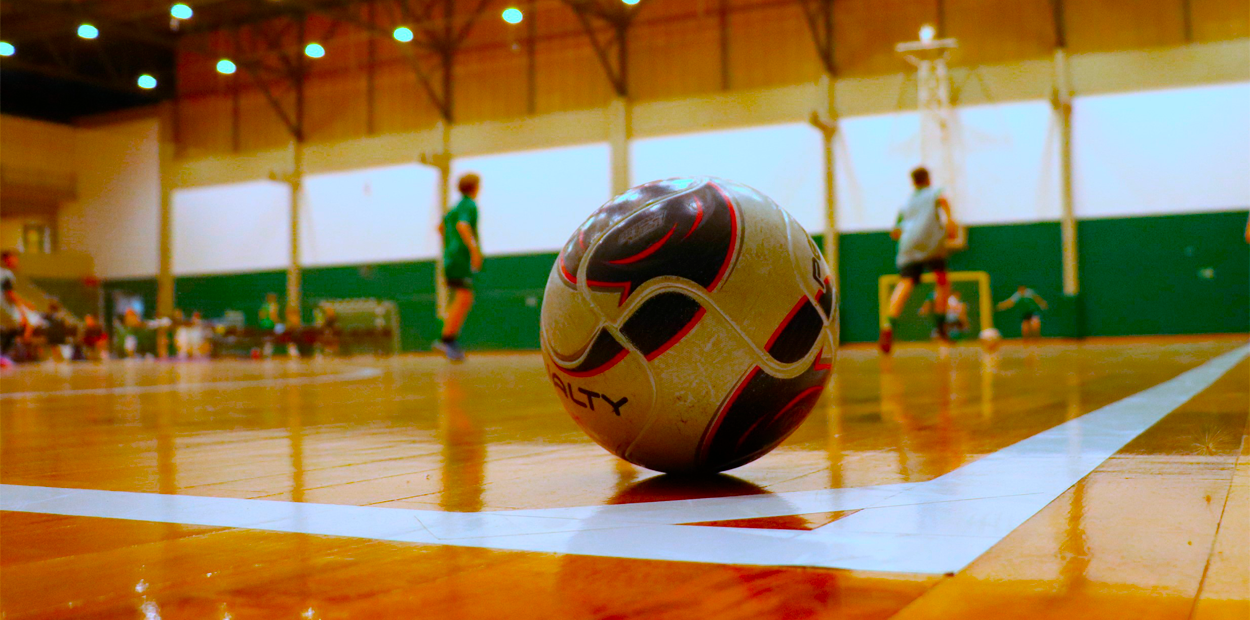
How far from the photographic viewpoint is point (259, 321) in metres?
26.0

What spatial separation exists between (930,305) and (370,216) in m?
13.3

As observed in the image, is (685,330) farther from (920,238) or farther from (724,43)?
(724,43)

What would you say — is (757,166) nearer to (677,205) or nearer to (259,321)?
(259,321)

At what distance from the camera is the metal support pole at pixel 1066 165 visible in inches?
745

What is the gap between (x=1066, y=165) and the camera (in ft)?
62.6

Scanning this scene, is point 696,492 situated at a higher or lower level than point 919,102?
lower

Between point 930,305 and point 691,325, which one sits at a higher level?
point 930,305

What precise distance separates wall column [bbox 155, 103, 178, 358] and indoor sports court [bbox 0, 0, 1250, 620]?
89 mm

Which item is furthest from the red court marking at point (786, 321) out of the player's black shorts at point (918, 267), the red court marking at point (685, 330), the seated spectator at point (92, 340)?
the seated spectator at point (92, 340)

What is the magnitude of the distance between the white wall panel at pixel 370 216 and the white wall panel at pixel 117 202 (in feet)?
17.0

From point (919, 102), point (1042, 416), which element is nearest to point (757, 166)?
point (919, 102)

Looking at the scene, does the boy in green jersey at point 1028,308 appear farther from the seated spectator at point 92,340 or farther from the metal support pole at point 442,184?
the seated spectator at point 92,340

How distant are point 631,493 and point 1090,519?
80 centimetres

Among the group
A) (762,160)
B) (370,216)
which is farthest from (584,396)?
(370,216)
